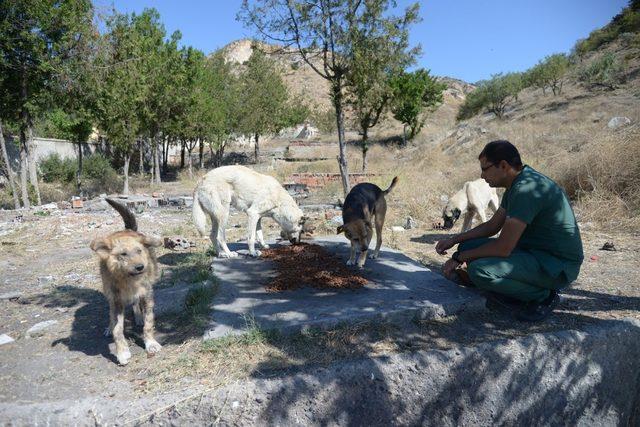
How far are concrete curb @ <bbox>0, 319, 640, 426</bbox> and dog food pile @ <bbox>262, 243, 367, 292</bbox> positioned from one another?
166 cm

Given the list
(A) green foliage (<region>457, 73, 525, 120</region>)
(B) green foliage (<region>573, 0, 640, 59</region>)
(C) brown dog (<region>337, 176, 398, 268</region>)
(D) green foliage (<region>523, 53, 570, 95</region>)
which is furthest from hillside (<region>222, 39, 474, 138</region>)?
(C) brown dog (<region>337, 176, 398, 268</region>)

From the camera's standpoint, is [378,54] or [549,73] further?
[549,73]

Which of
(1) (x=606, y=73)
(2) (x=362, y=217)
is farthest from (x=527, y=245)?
(1) (x=606, y=73)

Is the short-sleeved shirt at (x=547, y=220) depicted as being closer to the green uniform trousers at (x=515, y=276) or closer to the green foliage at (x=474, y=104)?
the green uniform trousers at (x=515, y=276)

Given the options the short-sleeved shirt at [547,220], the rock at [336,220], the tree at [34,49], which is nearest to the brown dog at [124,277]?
the short-sleeved shirt at [547,220]

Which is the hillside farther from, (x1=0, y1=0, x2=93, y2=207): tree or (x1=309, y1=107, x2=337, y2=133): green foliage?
(x1=0, y1=0, x2=93, y2=207): tree

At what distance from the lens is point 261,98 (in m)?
36.2

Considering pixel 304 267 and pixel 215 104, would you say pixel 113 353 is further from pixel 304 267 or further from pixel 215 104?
pixel 215 104

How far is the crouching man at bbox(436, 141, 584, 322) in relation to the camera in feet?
11.8

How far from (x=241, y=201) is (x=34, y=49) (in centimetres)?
1121

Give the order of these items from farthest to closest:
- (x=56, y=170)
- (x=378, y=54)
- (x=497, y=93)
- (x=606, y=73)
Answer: (x=497, y=93) → (x=606, y=73) → (x=56, y=170) → (x=378, y=54)

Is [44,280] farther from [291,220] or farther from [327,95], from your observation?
[327,95]

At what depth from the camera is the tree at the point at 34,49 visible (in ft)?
42.0

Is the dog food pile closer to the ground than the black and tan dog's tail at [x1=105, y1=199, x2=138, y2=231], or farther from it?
closer to the ground
